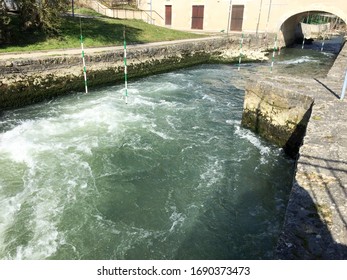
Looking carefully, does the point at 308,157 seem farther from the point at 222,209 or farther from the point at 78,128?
the point at 78,128

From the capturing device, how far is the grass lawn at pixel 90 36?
54.0ft

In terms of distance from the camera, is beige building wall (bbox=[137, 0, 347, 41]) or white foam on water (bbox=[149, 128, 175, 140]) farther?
beige building wall (bbox=[137, 0, 347, 41])

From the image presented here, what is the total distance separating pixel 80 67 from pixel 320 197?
44.1 ft

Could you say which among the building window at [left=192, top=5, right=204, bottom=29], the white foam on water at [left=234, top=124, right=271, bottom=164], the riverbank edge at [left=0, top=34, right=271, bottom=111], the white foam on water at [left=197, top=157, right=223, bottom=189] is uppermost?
the building window at [left=192, top=5, right=204, bottom=29]

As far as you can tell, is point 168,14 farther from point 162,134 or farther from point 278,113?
point 278,113

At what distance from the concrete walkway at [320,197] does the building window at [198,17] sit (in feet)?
95.8

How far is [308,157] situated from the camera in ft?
18.6

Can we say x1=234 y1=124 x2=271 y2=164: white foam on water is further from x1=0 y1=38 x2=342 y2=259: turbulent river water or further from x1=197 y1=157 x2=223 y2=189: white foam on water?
x1=197 y1=157 x2=223 y2=189: white foam on water

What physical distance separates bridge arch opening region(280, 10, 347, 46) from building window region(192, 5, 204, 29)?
28.3 feet

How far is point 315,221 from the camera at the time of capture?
4156mm

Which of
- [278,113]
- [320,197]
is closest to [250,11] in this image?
[278,113]

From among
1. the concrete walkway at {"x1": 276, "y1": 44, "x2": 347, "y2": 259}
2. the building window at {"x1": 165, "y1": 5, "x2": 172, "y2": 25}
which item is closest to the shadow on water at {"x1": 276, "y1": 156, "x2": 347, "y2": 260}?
the concrete walkway at {"x1": 276, "y1": 44, "x2": 347, "y2": 259}

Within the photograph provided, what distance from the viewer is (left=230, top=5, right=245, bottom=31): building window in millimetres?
31597

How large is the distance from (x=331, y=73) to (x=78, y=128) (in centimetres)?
958
